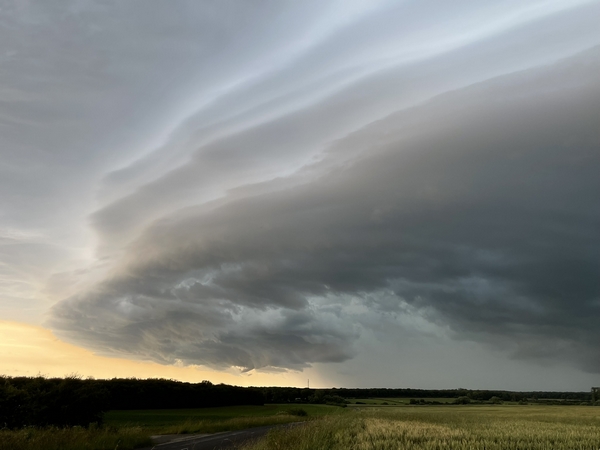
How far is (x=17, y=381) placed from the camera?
56094 millimetres

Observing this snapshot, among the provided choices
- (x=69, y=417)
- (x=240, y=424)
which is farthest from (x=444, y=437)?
(x=240, y=424)

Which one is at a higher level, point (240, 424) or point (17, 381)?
point (17, 381)

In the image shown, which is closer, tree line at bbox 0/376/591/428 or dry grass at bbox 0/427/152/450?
dry grass at bbox 0/427/152/450

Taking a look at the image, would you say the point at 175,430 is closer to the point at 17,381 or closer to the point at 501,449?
the point at 17,381

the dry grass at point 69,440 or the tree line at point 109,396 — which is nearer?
the dry grass at point 69,440

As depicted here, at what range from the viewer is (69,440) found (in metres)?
24.8

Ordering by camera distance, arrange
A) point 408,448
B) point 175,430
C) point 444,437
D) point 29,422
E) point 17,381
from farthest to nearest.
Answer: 1. point 17,381
2. point 175,430
3. point 29,422
4. point 444,437
5. point 408,448

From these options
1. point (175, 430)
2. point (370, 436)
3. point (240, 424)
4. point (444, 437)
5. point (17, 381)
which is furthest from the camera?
point (17, 381)

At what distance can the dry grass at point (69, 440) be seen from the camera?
22.8m

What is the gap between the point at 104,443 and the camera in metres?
26.6

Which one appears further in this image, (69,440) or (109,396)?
(109,396)

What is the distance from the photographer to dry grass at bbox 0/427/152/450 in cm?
2284

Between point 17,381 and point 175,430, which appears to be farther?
point 17,381

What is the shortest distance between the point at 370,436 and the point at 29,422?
2695 centimetres
